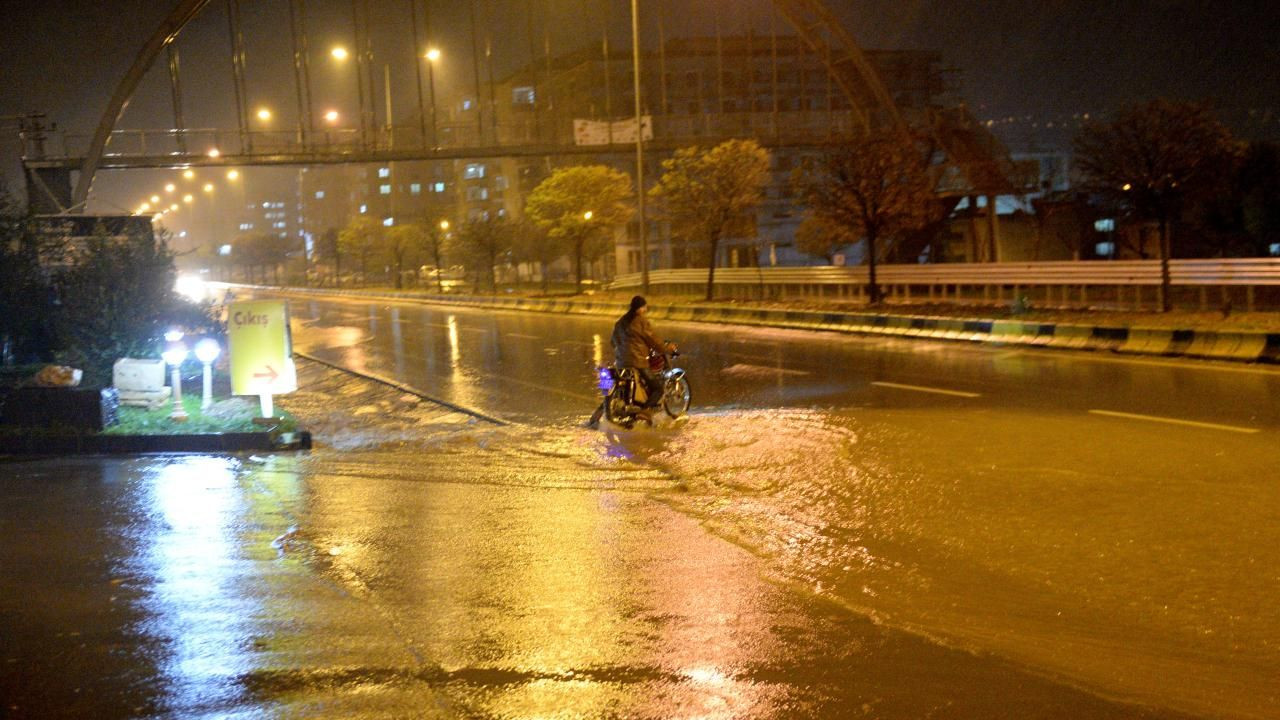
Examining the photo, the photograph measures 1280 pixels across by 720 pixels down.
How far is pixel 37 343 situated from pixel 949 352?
682 inches

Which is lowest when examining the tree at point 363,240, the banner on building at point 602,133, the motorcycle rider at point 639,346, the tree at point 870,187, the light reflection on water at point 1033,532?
the light reflection on water at point 1033,532

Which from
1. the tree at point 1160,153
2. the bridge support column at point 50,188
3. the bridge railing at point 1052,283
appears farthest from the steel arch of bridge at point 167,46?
the tree at point 1160,153

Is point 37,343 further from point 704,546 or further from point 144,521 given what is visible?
point 704,546

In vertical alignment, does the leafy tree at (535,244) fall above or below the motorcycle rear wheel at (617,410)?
above

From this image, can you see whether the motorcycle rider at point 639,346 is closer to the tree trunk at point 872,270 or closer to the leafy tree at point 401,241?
the tree trunk at point 872,270

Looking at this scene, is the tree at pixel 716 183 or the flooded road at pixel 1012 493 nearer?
the flooded road at pixel 1012 493

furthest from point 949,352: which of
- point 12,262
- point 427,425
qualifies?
point 12,262

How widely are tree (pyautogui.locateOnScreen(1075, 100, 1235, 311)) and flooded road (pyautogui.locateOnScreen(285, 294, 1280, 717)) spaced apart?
648 centimetres

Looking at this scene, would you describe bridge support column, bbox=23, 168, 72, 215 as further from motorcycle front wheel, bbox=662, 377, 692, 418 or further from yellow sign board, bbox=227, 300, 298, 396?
motorcycle front wheel, bbox=662, 377, 692, 418

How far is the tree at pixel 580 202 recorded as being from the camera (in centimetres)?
5253

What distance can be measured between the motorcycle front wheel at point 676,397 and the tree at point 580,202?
38187 mm

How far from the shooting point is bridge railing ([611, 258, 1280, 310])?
88.3ft

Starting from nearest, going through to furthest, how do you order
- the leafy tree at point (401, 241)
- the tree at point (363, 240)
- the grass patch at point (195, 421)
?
the grass patch at point (195, 421) < the leafy tree at point (401, 241) < the tree at point (363, 240)

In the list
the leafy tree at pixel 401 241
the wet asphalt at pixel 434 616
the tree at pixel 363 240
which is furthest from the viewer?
the tree at pixel 363 240
